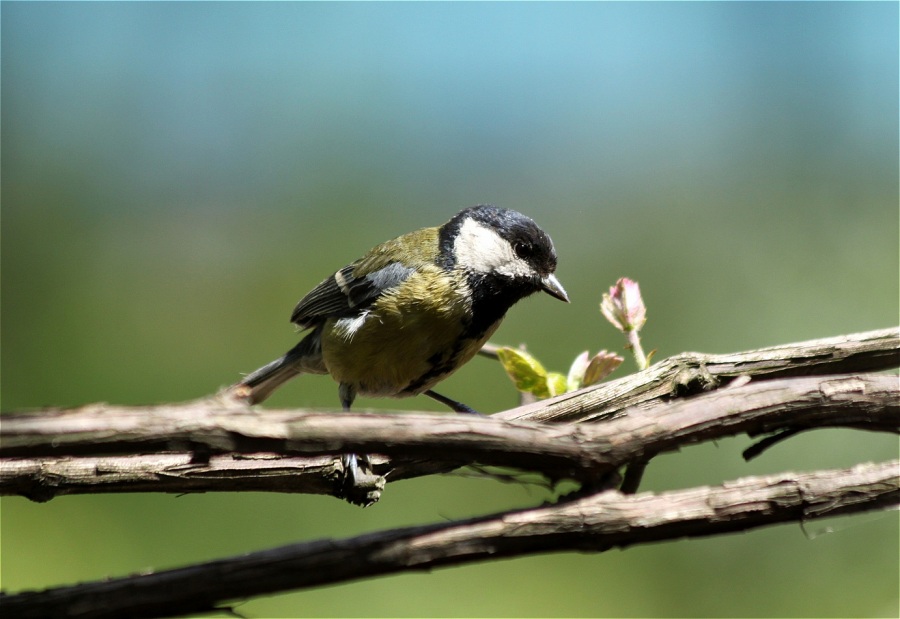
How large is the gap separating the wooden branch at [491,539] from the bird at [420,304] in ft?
2.88

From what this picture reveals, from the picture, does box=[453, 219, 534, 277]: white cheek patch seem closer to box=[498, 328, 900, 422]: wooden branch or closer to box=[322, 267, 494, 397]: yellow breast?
box=[322, 267, 494, 397]: yellow breast

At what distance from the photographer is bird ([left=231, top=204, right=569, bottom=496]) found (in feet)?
4.93

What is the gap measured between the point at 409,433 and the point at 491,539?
0.35 feet

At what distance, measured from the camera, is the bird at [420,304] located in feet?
4.93

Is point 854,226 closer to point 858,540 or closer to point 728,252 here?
point 728,252

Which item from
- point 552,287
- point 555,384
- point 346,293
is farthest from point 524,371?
point 346,293

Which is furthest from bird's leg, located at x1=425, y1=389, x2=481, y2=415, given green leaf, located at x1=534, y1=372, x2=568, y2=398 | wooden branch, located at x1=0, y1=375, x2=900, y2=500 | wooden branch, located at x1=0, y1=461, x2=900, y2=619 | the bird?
wooden branch, located at x1=0, y1=461, x2=900, y2=619

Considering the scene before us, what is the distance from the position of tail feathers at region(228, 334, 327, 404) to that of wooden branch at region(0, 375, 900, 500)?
82cm

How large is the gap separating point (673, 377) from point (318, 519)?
1.20 metres

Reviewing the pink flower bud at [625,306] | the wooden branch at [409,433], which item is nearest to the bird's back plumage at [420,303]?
the pink flower bud at [625,306]

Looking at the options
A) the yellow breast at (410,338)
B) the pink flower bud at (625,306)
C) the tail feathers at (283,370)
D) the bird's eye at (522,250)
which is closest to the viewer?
the pink flower bud at (625,306)

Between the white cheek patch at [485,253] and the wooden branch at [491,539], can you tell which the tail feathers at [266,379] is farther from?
the wooden branch at [491,539]

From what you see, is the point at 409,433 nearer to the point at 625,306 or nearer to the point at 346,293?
the point at 625,306

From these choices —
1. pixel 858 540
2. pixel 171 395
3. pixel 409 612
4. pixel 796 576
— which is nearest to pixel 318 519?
pixel 409 612
